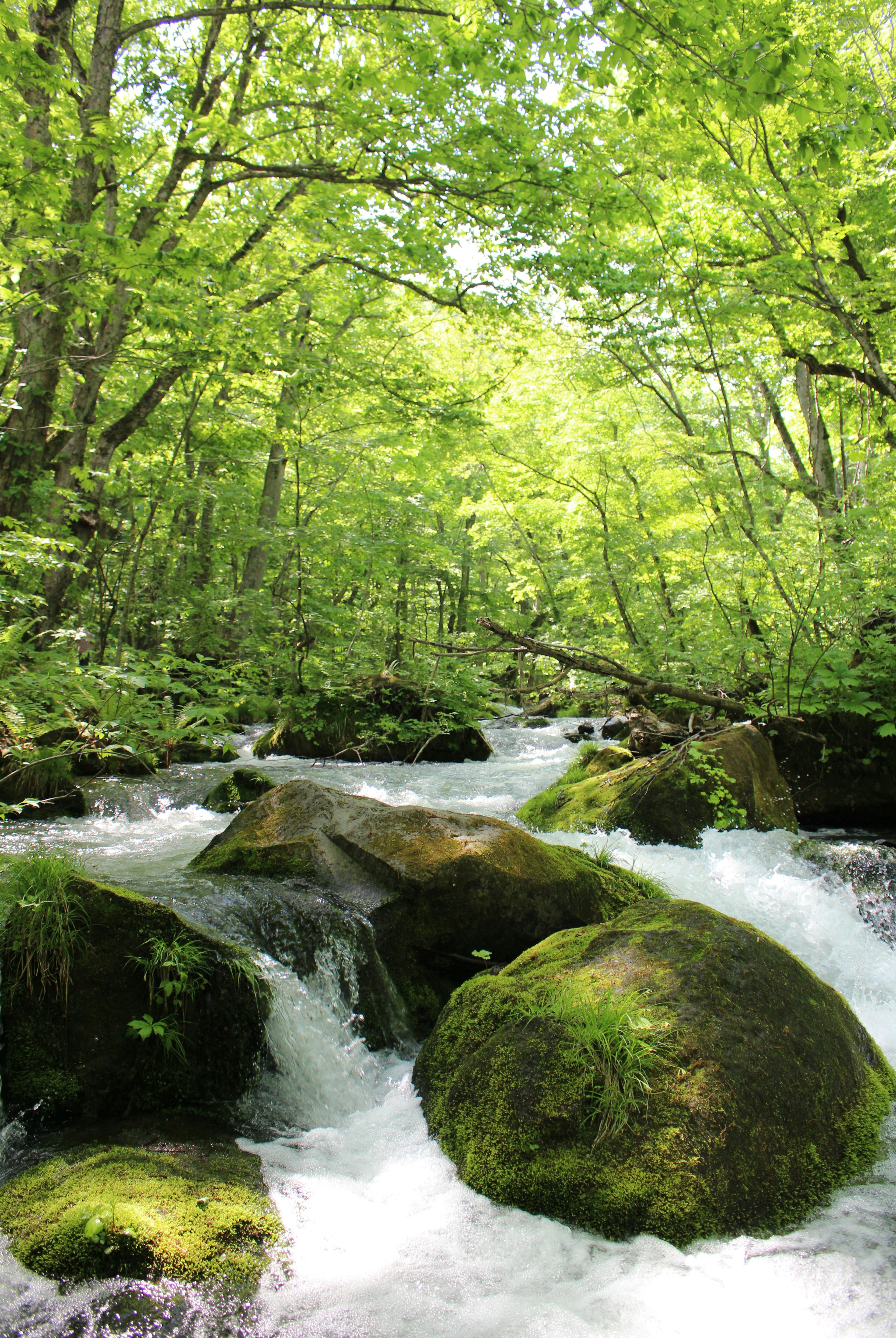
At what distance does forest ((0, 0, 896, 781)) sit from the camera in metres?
5.62

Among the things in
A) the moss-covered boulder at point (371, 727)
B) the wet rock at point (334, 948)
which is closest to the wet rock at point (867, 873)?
the wet rock at point (334, 948)

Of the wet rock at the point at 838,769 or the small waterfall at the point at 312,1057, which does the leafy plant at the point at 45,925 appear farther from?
the wet rock at the point at 838,769

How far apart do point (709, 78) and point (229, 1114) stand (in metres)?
7.24

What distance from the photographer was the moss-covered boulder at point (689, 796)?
6.92m

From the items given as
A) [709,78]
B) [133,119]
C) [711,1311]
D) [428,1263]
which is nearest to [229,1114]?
[428,1263]

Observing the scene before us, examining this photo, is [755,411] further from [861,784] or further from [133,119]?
[133,119]

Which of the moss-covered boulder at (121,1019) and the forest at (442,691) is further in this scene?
the moss-covered boulder at (121,1019)

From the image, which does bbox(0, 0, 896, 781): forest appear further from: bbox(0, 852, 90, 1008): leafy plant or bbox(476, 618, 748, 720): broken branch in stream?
bbox(0, 852, 90, 1008): leafy plant

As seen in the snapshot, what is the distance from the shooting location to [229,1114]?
3223 millimetres

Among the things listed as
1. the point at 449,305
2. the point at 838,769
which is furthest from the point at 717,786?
the point at 449,305

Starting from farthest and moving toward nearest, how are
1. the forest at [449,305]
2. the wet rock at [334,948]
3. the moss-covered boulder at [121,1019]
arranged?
the forest at [449,305], the wet rock at [334,948], the moss-covered boulder at [121,1019]

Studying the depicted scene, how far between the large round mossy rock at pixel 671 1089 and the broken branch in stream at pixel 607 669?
8.73ft

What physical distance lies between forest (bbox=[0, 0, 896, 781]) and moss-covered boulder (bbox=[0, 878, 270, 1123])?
231 cm

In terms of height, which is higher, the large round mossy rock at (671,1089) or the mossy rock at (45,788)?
the large round mossy rock at (671,1089)
